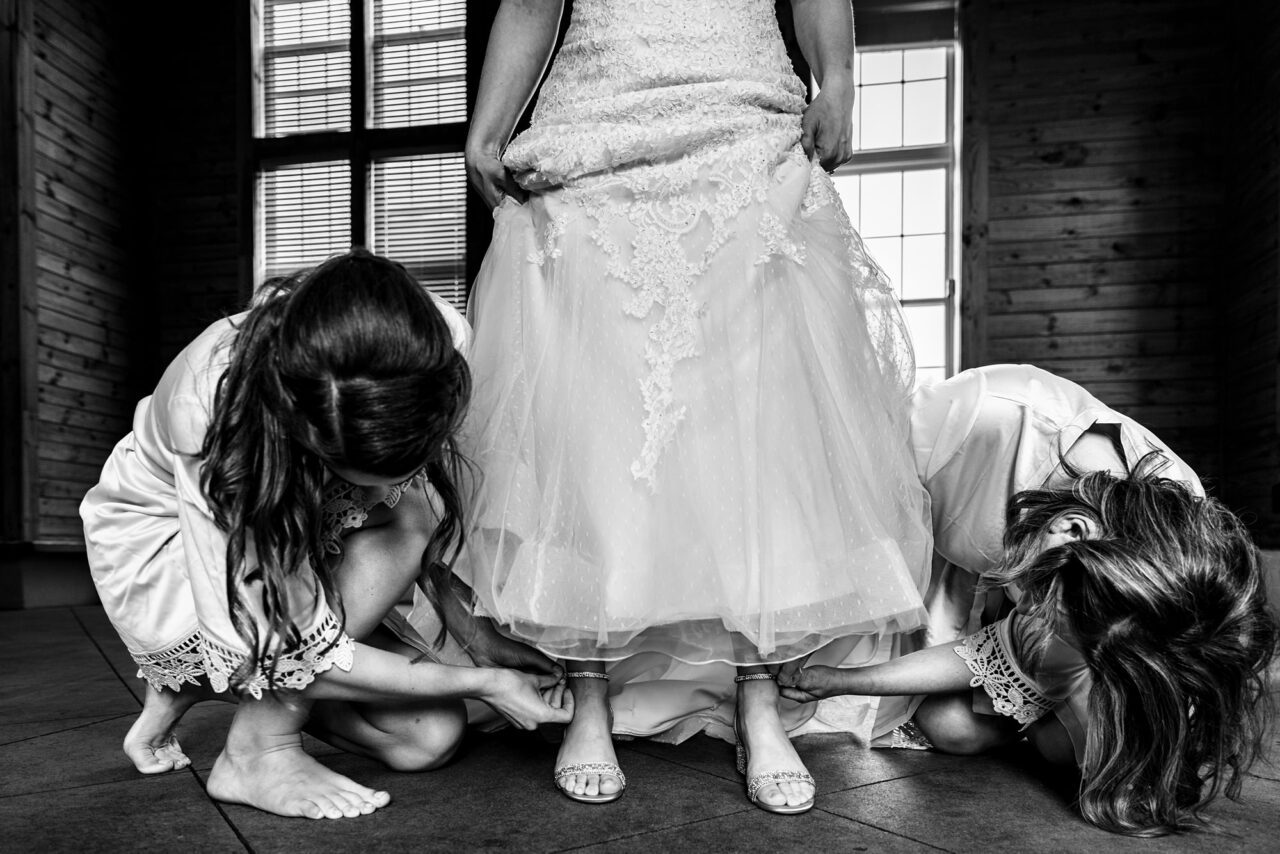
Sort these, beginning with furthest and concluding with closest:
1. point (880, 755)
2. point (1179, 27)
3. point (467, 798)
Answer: point (1179, 27) → point (880, 755) → point (467, 798)

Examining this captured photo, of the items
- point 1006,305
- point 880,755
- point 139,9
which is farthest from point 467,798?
point 139,9

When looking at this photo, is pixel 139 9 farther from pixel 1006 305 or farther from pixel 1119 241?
pixel 1119 241

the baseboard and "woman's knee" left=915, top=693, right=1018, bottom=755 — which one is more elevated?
"woman's knee" left=915, top=693, right=1018, bottom=755

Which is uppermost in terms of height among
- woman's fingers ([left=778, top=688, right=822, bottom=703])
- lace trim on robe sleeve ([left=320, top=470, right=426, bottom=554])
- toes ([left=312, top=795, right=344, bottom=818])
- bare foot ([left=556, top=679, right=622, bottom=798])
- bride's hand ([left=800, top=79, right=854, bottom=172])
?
bride's hand ([left=800, top=79, right=854, bottom=172])

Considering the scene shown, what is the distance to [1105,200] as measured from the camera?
5340mm

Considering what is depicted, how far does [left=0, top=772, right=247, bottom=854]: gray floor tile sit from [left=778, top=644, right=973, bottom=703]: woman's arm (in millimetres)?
743

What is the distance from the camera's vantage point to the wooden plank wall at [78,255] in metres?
5.04

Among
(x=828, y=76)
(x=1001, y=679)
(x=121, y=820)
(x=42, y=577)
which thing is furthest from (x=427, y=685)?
(x=42, y=577)

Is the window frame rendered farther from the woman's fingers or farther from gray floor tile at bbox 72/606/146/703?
the woman's fingers

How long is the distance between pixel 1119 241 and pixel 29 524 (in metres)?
5.34

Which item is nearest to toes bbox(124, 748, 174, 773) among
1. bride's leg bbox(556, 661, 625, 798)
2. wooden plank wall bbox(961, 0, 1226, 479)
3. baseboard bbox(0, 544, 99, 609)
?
bride's leg bbox(556, 661, 625, 798)

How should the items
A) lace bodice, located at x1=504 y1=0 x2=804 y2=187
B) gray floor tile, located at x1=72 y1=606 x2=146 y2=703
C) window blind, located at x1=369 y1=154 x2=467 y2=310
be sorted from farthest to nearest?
A: window blind, located at x1=369 y1=154 x2=467 y2=310 < gray floor tile, located at x1=72 y1=606 x2=146 y2=703 < lace bodice, located at x1=504 y1=0 x2=804 y2=187

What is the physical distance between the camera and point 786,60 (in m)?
1.69

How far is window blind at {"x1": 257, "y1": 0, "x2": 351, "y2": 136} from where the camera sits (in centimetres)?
592
